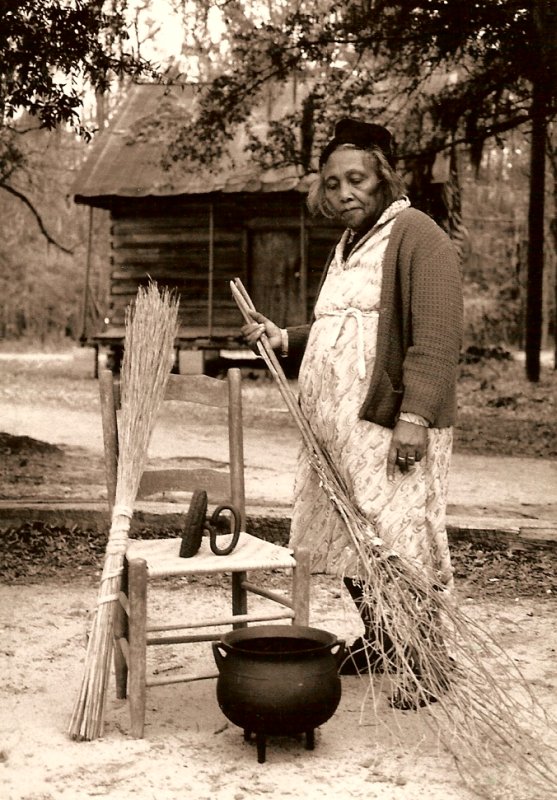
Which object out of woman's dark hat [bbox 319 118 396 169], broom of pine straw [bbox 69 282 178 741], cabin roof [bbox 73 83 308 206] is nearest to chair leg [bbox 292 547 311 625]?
broom of pine straw [bbox 69 282 178 741]

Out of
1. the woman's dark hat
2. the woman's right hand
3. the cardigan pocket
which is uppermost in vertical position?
the woman's dark hat

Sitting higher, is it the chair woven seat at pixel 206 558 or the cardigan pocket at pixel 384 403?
the cardigan pocket at pixel 384 403

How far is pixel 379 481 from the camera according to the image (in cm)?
356

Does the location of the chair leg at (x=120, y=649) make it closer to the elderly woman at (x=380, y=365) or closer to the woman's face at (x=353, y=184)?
the elderly woman at (x=380, y=365)

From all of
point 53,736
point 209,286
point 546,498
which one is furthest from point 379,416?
point 209,286

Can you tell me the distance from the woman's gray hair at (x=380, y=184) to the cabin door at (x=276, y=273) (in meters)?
13.1

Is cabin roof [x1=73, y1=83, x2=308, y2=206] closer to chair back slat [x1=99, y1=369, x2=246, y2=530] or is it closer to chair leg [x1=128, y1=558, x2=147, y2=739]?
chair back slat [x1=99, y1=369, x2=246, y2=530]

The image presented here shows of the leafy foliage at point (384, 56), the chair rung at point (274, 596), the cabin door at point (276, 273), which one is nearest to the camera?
the chair rung at point (274, 596)

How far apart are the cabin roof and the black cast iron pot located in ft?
40.7

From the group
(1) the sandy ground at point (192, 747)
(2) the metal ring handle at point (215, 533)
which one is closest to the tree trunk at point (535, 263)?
(1) the sandy ground at point (192, 747)

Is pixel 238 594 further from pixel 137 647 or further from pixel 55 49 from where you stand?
pixel 55 49

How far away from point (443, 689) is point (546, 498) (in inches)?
169

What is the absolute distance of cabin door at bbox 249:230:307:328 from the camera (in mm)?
16984

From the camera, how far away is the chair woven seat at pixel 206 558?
321cm
